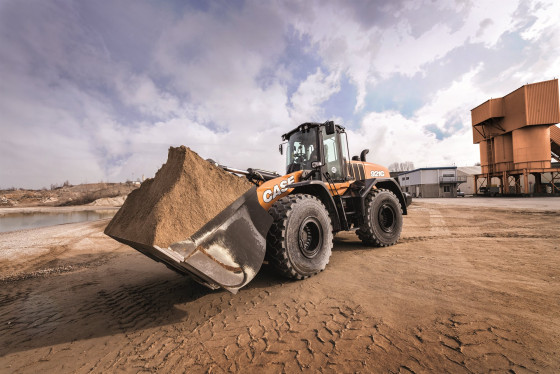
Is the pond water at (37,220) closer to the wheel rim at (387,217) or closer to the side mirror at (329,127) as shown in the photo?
the side mirror at (329,127)

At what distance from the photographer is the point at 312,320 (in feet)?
8.18

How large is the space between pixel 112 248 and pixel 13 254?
2767 millimetres

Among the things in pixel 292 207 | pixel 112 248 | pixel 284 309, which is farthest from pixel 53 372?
pixel 112 248

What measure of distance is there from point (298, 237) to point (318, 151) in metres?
2.14

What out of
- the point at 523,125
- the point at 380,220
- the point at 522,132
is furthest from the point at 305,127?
the point at 522,132

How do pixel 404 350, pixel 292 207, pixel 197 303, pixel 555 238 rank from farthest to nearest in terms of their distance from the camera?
pixel 555 238, pixel 292 207, pixel 197 303, pixel 404 350

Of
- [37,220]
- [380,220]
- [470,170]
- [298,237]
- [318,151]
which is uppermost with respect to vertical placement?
[470,170]

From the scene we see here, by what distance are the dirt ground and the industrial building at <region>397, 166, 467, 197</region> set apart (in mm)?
39641

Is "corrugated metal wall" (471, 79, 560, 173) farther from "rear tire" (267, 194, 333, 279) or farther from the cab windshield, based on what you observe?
"rear tire" (267, 194, 333, 279)

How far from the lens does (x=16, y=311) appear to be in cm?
328

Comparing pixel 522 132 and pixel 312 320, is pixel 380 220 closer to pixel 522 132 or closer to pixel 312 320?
pixel 312 320

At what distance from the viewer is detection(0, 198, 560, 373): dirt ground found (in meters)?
1.91

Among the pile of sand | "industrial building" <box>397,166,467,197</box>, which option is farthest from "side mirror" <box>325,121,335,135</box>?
"industrial building" <box>397,166,467,197</box>

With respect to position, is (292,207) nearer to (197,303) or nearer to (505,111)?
(197,303)
